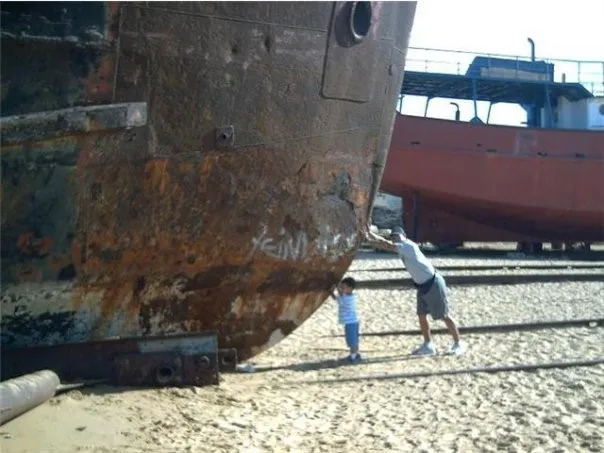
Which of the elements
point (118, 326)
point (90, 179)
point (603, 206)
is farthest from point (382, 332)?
point (603, 206)

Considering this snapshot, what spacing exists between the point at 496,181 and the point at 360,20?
15.3 m

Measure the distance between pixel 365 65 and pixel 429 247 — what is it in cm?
1722

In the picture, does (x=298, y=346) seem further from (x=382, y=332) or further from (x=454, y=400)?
(x=454, y=400)

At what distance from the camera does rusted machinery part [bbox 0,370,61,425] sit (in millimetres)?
3770

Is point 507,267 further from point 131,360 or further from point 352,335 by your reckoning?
point 131,360

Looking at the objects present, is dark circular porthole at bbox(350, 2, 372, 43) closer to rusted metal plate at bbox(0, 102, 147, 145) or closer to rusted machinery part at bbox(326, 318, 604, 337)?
rusted metal plate at bbox(0, 102, 147, 145)

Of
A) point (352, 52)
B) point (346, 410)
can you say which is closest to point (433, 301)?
point (346, 410)

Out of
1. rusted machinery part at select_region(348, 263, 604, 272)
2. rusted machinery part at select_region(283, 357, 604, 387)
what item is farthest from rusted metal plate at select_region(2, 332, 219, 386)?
rusted machinery part at select_region(348, 263, 604, 272)

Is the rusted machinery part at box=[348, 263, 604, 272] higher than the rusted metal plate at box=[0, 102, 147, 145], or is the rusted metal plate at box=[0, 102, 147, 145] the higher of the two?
the rusted metal plate at box=[0, 102, 147, 145]

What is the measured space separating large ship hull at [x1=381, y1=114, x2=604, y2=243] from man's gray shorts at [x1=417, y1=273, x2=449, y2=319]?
12.6m

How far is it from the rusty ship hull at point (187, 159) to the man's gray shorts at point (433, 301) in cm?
186

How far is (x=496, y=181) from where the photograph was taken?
1977cm

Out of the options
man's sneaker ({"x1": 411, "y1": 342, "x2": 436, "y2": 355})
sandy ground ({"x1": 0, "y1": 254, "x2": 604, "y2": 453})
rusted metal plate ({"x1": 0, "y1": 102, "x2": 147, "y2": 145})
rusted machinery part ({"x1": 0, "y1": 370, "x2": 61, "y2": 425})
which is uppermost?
rusted metal plate ({"x1": 0, "y1": 102, "x2": 147, "y2": 145})

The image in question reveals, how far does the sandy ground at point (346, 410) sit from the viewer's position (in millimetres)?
4066
